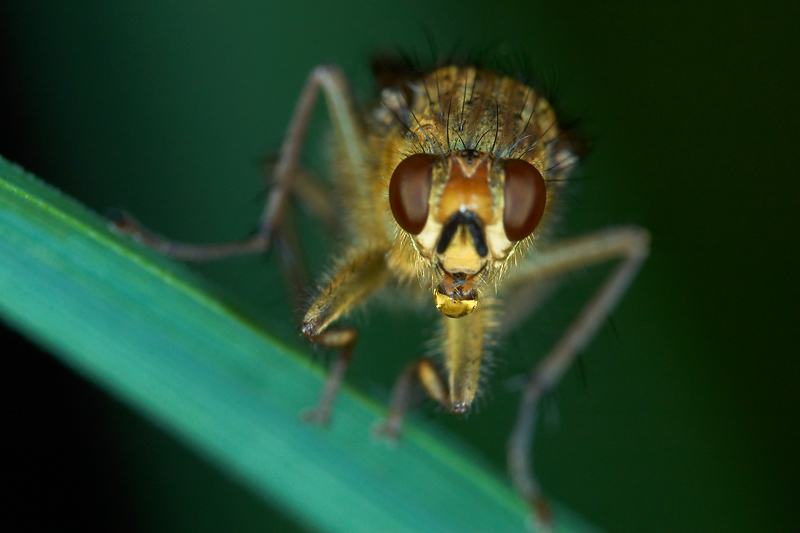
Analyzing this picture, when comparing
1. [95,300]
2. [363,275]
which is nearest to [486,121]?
[363,275]

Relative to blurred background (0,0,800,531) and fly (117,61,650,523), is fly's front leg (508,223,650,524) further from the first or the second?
blurred background (0,0,800,531)

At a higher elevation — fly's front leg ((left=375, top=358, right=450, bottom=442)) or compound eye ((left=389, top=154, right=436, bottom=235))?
compound eye ((left=389, top=154, right=436, bottom=235))

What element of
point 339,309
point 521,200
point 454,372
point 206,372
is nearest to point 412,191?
point 521,200

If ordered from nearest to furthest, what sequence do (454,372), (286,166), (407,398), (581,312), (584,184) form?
1. (454,372)
2. (407,398)
3. (286,166)
4. (581,312)
5. (584,184)

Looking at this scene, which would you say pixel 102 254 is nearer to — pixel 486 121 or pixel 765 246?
pixel 486 121

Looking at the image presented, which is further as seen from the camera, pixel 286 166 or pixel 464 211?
pixel 286 166

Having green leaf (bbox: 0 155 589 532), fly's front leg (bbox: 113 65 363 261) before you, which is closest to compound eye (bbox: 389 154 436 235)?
green leaf (bbox: 0 155 589 532)

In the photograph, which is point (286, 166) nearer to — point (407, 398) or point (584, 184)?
point (407, 398)
